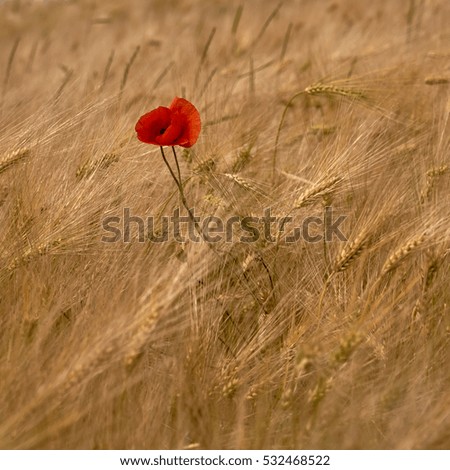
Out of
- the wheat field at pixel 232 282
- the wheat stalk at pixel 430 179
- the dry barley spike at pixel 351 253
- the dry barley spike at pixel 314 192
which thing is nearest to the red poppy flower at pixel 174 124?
the wheat field at pixel 232 282

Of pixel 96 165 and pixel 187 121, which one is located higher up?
pixel 187 121

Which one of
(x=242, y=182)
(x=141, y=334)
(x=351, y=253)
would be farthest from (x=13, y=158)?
(x=351, y=253)

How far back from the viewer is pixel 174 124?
4.68 feet

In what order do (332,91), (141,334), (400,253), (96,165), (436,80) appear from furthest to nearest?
(436,80) → (332,91) → (96,165) → (400,253) → (141,334)

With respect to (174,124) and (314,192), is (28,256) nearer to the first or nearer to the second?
(174,124)

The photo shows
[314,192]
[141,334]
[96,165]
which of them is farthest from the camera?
[96,165]

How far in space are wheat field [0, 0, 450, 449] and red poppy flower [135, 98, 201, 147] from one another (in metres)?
0.17

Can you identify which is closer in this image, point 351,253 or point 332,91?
point 351,253

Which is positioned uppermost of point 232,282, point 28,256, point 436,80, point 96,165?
point 436,80

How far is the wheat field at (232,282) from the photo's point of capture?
45.7 inches

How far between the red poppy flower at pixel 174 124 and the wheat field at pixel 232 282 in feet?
0.56

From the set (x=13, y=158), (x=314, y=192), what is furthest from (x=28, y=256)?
(x=314, y=192)

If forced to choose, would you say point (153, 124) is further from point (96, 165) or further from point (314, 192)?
point (314, 192)

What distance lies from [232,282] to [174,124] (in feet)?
1.25
